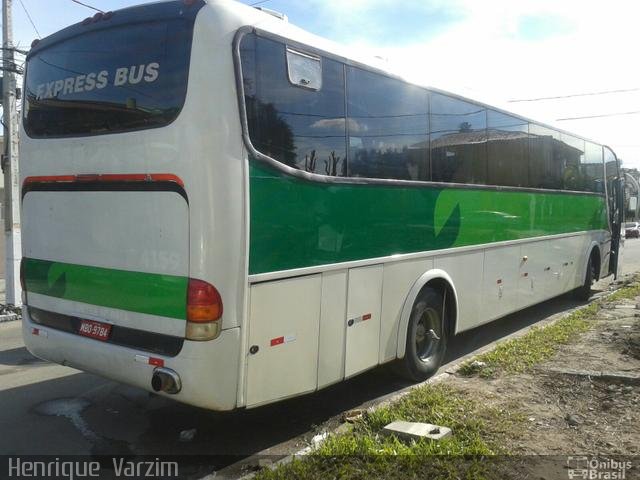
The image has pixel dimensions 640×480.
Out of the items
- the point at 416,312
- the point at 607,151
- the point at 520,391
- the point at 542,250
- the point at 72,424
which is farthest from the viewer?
the point at 607,151

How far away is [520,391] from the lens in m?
5.25

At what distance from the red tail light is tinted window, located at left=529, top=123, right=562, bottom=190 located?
6016 mm

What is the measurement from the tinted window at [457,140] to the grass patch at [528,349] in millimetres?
2003

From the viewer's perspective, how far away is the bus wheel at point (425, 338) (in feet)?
18.9

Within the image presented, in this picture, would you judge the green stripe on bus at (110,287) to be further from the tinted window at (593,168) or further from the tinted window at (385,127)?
the tinted window at (593,168)

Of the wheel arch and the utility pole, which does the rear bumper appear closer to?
the wheel arch

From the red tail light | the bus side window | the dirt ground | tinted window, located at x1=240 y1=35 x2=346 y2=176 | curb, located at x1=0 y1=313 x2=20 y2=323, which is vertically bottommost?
curb, located at x1=0 y1=313 x2=20 y2=323

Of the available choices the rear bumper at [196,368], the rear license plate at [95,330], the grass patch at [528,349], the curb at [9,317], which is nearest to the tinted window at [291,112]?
the rear bumper at [196,368]

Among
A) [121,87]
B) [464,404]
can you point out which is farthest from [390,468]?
[121,87]

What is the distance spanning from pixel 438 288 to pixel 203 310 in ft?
10.9

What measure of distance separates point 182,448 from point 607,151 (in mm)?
11194

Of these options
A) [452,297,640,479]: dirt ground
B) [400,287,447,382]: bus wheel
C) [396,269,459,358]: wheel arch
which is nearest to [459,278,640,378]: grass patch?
[452,297,640,479]: dirt ground

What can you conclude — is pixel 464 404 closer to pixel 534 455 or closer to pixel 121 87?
pixel 534 455

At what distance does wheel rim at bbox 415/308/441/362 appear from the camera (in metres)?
6.09
